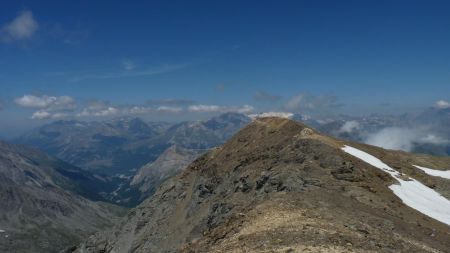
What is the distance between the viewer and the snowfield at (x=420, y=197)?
2100 inches

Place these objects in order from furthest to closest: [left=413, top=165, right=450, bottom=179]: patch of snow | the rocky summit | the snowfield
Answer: [left=413, top=165, right=450, bottom=179]: patch of snow, the snowfield, the rocky summit

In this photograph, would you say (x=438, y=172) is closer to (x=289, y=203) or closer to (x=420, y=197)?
(x=420, y=197)

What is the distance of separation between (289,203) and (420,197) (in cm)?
2422

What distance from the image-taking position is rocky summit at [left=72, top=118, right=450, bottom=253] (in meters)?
34.8

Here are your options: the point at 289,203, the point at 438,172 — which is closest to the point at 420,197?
the point at 289,203

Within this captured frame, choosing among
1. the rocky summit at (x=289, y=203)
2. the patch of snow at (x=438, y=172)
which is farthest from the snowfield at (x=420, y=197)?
the patch of snow at (x=438, y=172)

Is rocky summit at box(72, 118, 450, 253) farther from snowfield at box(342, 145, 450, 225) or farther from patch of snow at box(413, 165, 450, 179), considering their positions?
patch of snow at box(413, 165, 450, 179)

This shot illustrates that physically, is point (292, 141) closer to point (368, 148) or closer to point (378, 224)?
point (368, 148)

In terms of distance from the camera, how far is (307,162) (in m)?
58.5

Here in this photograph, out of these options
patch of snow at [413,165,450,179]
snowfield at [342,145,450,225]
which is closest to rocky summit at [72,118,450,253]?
snowfield at [342,145,450,225]

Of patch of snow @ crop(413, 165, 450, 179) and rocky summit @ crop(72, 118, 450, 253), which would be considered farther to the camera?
patch of snow @ crop(413, 165, 450, 179)

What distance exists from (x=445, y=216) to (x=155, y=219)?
5568cm

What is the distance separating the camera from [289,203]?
4319cm

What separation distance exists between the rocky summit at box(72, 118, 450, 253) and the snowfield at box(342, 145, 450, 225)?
25 cm
